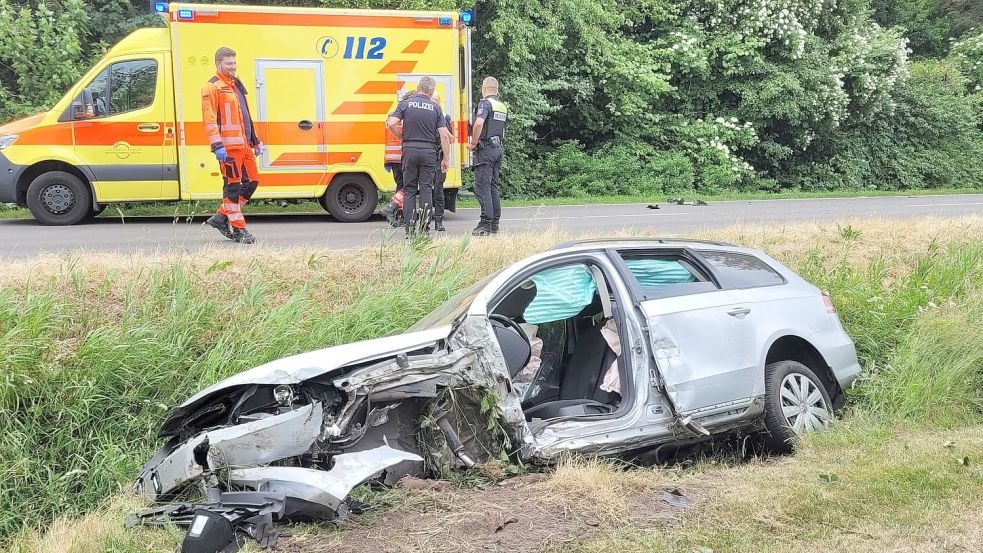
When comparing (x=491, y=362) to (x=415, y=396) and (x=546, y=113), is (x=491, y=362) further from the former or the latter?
(x=546, y=113)

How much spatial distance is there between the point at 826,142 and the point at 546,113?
30.2 ft

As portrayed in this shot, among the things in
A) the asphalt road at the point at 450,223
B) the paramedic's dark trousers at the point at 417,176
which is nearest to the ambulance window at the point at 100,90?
the asphalt road at the point at 450,223

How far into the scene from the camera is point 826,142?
77.9ft

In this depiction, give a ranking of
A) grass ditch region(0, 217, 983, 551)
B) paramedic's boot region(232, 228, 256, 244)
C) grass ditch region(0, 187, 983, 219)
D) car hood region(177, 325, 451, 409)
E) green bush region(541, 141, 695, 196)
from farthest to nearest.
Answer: green bush region(541, 141, 695, 196), grass ditch region(0, 187, 983, 219), paramedic's boot region(232, 228, 256, 244), grass ditch region(0, 217, 983, 551), car hood region(177, 325, 451, 409)

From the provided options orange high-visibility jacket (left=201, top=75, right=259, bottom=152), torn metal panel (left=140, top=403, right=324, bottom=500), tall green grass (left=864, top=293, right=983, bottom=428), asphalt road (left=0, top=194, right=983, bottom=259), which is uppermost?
orange high-visibility jacket (left=201, top=75, right=259, bottom=152)

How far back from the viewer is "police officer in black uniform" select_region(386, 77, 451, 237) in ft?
30.8

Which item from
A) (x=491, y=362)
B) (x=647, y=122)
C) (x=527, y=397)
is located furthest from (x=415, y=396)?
(x=647, y=122)

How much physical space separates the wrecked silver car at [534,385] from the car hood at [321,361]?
0.01m

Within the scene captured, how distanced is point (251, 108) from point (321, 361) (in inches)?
345

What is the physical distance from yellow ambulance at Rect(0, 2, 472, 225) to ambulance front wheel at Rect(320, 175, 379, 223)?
0.06 feet

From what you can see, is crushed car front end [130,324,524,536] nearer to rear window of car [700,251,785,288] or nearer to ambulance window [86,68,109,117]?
rear window of car [700,251,785,288]

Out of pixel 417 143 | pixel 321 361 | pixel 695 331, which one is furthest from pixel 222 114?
pixel 695 331

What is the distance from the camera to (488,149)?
1002 cm

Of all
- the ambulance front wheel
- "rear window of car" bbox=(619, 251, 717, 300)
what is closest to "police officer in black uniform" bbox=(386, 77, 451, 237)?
the ambulance front wheel
